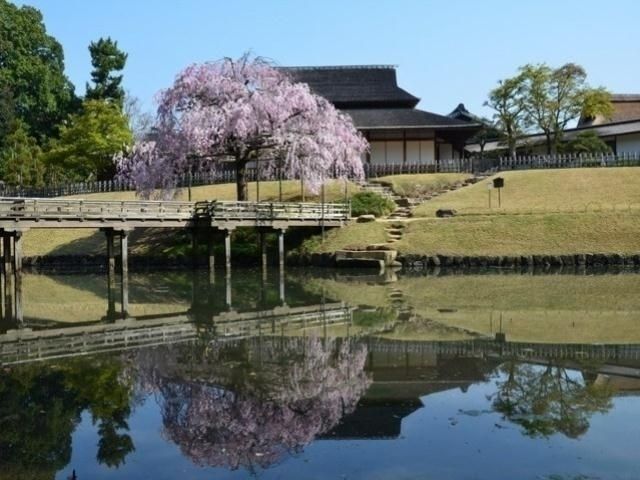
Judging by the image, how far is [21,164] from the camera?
5616cm

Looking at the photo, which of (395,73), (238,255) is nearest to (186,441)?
(238,255)

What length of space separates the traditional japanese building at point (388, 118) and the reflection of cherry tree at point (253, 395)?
117 ft

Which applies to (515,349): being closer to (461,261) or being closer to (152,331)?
(152,331)

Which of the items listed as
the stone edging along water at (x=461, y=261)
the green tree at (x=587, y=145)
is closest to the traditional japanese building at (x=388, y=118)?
the green tree at (x=587, y=145)

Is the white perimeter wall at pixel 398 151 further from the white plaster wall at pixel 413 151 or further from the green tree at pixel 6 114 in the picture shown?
the green tree at pixel 6 114

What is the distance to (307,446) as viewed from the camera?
307 inches

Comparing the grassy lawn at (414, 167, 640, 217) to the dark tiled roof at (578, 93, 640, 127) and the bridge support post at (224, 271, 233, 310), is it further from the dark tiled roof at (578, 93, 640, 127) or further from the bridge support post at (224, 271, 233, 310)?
the dark tiled roof at (578, 93, 640, 127)

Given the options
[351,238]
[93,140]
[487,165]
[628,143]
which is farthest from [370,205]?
[93,140]

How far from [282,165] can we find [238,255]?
536 centimetres

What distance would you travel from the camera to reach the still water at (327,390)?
738 centimetres

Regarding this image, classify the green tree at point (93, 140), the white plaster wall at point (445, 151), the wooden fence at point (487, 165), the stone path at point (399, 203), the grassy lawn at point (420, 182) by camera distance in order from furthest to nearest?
the green tree at point (93, 140), the white plaster wall at point (445, 151), the wooden fence at point (487, 165), the grassy lawn at point (420, 182), the stone path at point (399, 203)

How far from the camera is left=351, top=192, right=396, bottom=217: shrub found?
38.4 metres

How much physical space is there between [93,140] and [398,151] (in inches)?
893

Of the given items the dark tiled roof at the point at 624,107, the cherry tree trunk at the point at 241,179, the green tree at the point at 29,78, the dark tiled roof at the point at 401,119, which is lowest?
the cherry tree trunk at the point at 241,179
